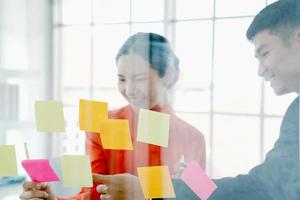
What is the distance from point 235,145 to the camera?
2.01 ft

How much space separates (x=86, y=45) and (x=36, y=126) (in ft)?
0.60

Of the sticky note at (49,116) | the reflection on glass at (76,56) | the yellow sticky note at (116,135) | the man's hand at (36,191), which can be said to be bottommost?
the man's hand at (36,191)

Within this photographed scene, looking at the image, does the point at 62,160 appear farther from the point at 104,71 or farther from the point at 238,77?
the point at 238,77

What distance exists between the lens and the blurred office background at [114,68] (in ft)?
1.96

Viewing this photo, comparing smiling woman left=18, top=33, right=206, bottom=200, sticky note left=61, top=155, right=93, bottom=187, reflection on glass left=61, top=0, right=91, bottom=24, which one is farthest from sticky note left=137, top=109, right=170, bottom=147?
reflection on glass left=61, top=0, right=91, bottom=24

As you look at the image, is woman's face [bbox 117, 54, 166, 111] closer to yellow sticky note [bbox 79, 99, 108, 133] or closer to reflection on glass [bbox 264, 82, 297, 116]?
yellow sticky note [bbox 79, 99, 108, 133]

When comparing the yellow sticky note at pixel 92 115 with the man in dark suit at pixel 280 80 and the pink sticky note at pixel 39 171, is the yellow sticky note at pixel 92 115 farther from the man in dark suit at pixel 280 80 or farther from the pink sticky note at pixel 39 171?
the man in dark suit at pixel 280 80

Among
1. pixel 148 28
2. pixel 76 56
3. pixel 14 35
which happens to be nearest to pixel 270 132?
pixel 148 28

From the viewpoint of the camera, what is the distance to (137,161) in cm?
65

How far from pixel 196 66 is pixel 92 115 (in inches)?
8.2

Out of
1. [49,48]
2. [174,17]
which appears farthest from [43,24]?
[174,17]

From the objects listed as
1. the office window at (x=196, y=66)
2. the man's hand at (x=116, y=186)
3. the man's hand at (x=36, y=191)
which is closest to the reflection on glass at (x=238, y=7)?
the office window at (x=196, y=66)

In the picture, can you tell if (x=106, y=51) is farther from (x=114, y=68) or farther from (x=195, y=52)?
(x=195, y=52)

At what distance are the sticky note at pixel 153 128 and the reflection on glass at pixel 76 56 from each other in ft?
0.47
